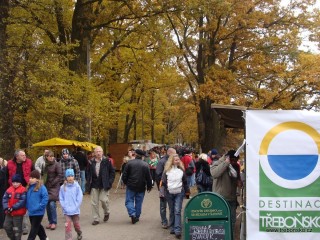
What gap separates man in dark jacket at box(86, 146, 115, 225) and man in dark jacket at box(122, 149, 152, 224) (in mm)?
436

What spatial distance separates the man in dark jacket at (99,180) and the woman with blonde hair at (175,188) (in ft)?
5.98

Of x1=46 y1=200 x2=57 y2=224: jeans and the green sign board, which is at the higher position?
the green sign board

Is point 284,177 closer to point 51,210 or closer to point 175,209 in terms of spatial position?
point 175,209

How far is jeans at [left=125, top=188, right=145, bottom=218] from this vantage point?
11281 mm

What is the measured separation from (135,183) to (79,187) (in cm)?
243

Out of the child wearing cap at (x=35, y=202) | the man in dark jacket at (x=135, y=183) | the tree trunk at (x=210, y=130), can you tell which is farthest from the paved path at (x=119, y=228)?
the tree trunk at (x=210, y=130)

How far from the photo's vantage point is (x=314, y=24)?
Answer: 26.6 metres

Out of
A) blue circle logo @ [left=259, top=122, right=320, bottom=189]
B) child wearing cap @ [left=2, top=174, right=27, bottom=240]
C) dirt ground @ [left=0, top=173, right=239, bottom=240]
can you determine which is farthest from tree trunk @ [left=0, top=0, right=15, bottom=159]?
blue circle logo @ [left=259, top=122, right=320, bottom=189]

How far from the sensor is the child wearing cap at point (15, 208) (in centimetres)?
840

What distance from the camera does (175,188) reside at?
32.4ft

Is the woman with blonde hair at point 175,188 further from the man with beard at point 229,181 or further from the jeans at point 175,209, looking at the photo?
the man with beard at point 229,181

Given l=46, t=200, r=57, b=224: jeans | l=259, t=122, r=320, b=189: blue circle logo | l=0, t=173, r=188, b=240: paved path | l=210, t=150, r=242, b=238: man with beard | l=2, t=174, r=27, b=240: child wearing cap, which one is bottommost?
l=0, t=173, r=188, b=240: paved path

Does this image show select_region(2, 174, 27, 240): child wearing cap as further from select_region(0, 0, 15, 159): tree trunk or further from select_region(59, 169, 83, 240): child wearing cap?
select_region(0, 0, 15, 159): tree trunk

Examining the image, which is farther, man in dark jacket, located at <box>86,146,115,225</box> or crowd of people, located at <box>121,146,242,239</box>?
man in dark jacket, located at <box>86,146,115,225</box>
